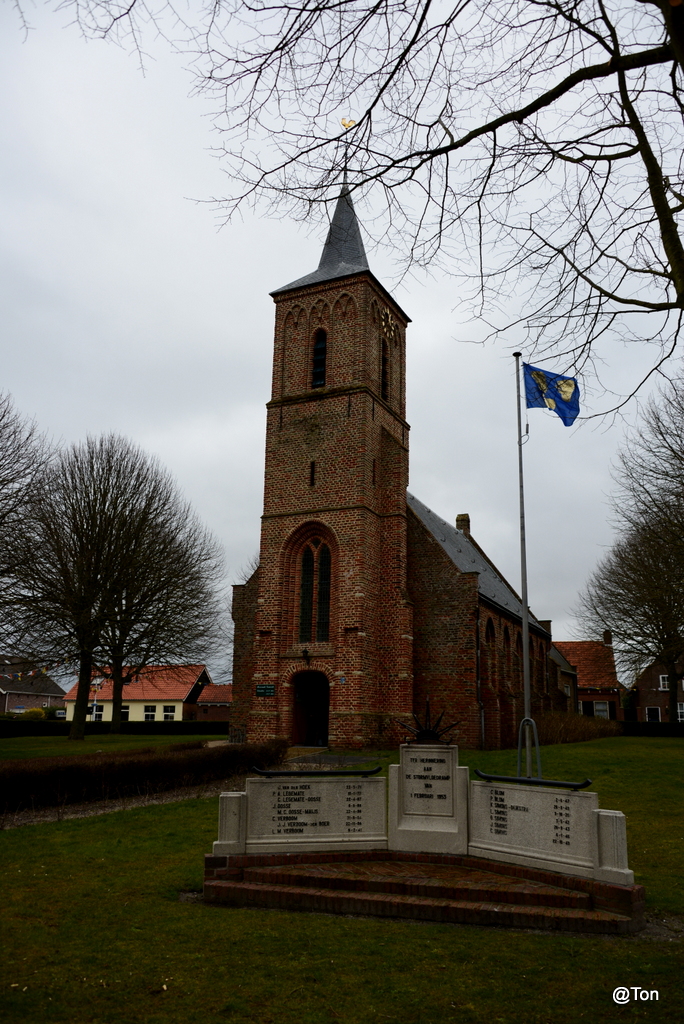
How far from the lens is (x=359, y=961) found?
17.7ft

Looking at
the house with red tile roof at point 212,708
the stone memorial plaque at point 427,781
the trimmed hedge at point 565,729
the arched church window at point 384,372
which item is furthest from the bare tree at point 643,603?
the house with red tile roof at point 212,708

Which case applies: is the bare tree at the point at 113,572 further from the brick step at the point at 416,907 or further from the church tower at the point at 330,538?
the brick step at the point at 416,907

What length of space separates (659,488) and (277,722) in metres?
13.6

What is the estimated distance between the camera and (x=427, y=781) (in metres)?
8.31

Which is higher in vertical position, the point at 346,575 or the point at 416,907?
the point at 346,575

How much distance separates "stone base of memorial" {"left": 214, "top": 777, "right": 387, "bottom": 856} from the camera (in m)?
7.75

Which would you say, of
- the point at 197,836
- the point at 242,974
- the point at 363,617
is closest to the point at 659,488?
the point at 363,617

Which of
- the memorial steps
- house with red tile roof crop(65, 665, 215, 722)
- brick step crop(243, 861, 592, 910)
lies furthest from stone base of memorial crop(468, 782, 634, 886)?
house with red tile roof crop(65, 665, 215, 722)

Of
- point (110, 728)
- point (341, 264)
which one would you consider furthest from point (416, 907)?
point (110, 728)

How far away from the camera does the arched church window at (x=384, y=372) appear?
27.5 metres

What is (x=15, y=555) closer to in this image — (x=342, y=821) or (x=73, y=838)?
(x=73, y=838)

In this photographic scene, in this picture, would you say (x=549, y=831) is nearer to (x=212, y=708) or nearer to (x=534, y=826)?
(x=534, y=826)

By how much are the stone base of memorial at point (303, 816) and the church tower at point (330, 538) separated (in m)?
14.6

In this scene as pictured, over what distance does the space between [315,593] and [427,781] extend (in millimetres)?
16632
